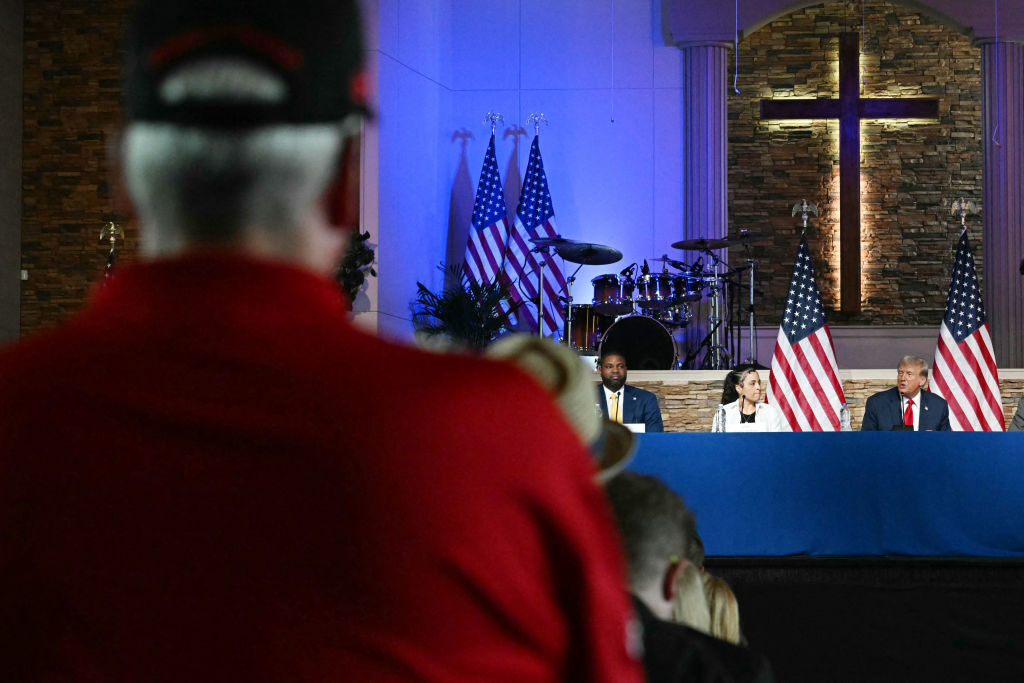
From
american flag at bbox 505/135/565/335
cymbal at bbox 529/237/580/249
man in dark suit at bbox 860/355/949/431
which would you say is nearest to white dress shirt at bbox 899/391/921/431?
man in dark suit at bbox 860/355/949/431

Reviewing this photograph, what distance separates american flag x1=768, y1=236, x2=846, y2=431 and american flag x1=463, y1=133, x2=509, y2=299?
3563 mm

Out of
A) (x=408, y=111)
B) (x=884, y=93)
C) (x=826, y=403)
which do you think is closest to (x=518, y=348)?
(x=826, y=403)

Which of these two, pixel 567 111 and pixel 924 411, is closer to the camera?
pixel 924 411

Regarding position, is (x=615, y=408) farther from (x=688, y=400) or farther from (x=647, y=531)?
(x=647, y=531)

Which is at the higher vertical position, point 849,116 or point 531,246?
point 849,116

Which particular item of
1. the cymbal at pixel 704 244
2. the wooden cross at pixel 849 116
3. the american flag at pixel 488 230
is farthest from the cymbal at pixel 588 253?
the wooden cross at pixel 849 116

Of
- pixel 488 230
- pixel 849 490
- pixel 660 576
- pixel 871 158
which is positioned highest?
pixel 871 158

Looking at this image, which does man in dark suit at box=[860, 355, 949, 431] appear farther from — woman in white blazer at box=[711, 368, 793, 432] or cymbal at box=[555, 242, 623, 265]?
cymbal at box=[555, 242, 623, 265]

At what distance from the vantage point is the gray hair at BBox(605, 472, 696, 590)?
1444mm

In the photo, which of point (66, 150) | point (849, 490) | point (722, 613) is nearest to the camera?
point (722, 613)

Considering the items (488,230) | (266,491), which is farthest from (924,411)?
(266,491)

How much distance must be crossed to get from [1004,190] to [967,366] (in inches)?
139

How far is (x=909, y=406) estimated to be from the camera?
7.12m

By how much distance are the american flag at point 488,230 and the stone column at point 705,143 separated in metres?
1.81
